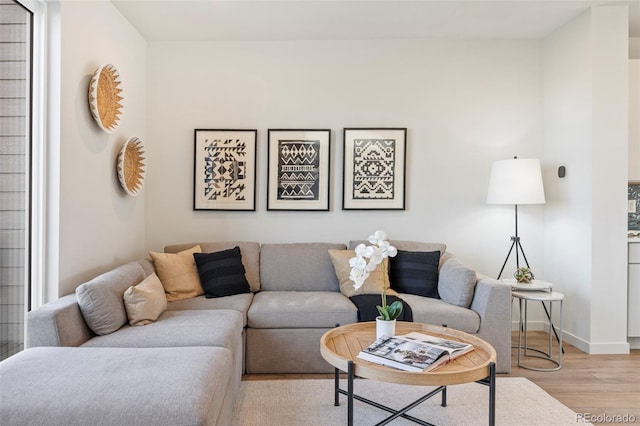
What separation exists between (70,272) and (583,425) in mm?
3128

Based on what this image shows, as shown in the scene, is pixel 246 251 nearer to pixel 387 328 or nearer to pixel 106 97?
pixel 106 97

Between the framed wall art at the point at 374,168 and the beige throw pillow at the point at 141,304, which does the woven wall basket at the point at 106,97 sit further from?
the framed wall art at the point at 374,168

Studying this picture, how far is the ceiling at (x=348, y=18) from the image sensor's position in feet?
10.3

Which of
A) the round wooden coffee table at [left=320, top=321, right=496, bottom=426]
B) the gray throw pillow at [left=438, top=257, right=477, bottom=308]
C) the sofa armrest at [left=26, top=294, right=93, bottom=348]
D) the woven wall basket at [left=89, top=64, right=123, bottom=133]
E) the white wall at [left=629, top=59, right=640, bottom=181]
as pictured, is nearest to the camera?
the round wooden coffee table at [left=320, top=321, right=496, bottom=426]

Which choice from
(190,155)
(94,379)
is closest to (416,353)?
(94,379)

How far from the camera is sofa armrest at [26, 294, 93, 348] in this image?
1934 mm

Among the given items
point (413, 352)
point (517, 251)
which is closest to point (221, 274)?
point (413, 352)

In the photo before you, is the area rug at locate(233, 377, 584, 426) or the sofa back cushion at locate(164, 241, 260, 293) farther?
the sofa back cushion at locate(164, 241, 260, 293)

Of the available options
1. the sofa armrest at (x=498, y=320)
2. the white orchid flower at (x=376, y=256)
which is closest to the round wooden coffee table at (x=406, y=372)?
the white orchid flower at (x=376, y=256)

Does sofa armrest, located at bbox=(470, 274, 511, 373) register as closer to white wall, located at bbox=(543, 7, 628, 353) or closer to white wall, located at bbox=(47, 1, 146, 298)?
white wall, located at bbox=(543, 7, 628, 353)

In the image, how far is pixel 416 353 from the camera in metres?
1.79

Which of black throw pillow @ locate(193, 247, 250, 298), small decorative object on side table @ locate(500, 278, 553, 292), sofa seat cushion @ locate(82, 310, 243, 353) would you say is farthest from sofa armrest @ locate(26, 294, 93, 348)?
small decorative object on side table @ locate(500, 278, 553, 292)

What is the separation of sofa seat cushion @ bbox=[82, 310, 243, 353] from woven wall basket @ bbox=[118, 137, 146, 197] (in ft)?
4.32

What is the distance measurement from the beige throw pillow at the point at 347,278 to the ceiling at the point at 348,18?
2.00 meters
